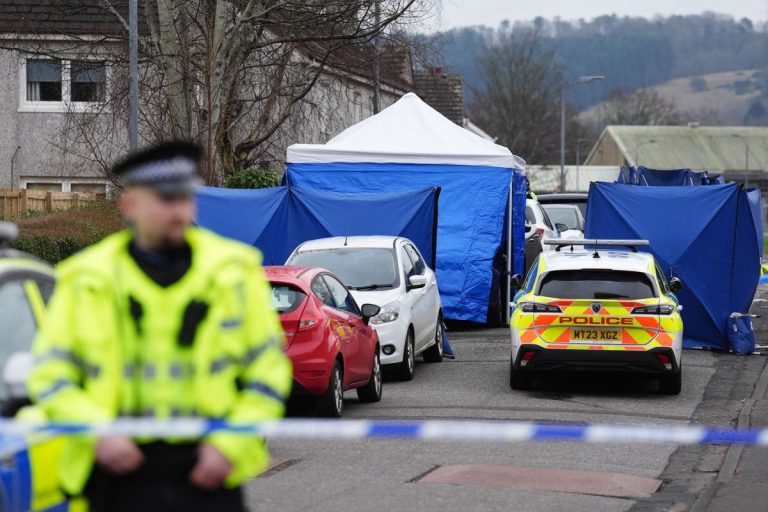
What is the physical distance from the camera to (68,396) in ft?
12.3

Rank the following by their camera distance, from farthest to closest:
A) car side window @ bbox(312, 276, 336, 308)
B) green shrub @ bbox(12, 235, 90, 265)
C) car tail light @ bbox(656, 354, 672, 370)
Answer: green shrub @ bbox(12, 235, 90, 265), car tail light @ bbox(656, 354, 672, 370), car side window @ bbox(312, 276, 336, 308)

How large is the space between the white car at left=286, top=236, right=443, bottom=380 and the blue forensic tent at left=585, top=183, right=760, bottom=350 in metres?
4.13

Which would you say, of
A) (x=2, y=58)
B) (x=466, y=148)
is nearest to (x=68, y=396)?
(x=466, y=148)

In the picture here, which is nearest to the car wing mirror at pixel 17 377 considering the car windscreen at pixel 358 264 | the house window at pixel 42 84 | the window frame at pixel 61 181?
the car windscreen at pixel 358 264

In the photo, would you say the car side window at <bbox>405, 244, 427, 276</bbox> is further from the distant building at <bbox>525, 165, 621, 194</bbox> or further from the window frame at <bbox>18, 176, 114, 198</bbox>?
the distant building at <bbox>525, 165, 621, 194</bbox>

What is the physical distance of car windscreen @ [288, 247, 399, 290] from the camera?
15.7 m

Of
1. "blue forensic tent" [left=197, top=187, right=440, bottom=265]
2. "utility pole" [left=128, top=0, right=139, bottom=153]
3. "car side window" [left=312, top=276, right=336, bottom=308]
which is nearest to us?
"car side window" [left=312, top=276, right=336, bottom=308]

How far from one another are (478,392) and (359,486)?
5.34 meters

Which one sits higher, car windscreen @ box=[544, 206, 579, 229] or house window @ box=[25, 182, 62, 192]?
house window @ box=[25, 182, 62, 192]

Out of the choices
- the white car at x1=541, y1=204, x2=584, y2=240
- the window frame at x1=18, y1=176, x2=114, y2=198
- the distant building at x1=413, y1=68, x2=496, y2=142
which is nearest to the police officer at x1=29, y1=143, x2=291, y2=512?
the white car at x1=541, y1=204, x2=584, y2=240

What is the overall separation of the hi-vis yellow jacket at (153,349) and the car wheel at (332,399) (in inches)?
317

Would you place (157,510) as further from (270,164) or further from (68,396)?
(270,164)

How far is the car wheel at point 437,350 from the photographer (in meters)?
17.2

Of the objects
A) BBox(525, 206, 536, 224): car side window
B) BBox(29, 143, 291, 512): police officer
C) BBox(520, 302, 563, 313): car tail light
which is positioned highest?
BBox(29, 143, 291, 512): police officer
